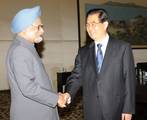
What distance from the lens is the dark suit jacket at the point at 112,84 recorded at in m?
3.06

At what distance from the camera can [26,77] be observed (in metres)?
2.64

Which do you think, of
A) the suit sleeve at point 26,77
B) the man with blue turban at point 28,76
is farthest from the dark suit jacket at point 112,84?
the suit sleeve at point 26,77

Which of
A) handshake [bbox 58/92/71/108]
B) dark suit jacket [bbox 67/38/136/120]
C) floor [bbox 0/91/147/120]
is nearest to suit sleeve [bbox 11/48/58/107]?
handshake [bbox 58/92/71/108]

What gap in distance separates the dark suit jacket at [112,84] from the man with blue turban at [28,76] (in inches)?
18.5

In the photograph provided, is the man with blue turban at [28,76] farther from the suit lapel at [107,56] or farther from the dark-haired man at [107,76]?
the suit lapel at [107,56]

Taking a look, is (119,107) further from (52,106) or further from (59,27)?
(59,27)

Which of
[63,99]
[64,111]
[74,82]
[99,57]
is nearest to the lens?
[63,99]

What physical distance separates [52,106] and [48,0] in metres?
6.35

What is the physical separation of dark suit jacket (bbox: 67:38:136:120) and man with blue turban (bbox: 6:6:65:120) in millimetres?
471

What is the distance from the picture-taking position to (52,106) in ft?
9.28

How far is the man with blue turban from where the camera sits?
2656 mm

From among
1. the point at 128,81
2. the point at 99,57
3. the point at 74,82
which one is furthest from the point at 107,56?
the point at 74,82

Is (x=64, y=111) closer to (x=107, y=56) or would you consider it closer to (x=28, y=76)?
(x=107, y=56)

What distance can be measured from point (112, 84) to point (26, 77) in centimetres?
93
